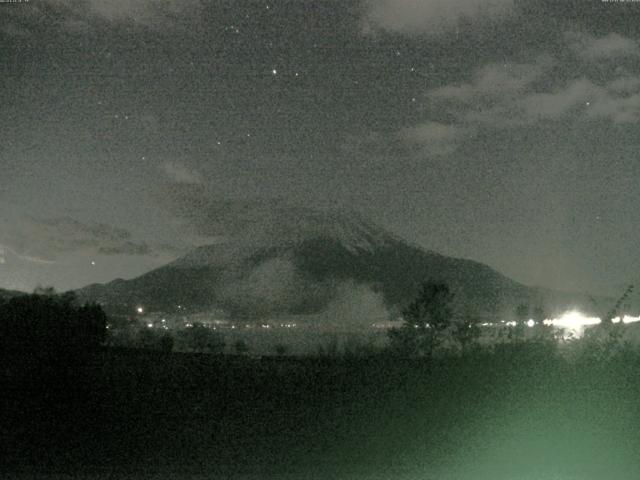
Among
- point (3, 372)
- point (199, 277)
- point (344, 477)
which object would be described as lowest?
point (344, 477)

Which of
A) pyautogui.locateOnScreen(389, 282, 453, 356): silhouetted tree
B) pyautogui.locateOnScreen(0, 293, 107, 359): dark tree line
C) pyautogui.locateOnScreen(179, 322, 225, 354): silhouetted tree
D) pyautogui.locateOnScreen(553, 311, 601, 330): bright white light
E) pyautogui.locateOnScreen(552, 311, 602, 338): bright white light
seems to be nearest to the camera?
pyautogui.locateOnScreen(0, 293, 107, 359): dark tree line

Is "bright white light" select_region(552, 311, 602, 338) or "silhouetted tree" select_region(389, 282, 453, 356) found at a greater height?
"silhouetted tree" select_region(389, 282, 453, 356)

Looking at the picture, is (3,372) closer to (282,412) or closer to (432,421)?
(282,412)

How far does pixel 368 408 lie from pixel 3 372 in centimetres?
666

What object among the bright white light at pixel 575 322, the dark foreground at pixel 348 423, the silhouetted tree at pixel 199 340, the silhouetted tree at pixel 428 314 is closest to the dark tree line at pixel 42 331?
the dark foreground at pixel 348 423

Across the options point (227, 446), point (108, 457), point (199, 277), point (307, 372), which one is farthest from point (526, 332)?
point (199, 277)

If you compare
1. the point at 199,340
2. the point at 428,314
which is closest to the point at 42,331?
the point at 428,314

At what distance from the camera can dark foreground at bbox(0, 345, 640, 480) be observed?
11492mm

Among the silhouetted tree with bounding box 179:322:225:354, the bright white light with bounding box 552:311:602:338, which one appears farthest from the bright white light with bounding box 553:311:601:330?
the silhouetted tree with bounding box 179:322:225:354

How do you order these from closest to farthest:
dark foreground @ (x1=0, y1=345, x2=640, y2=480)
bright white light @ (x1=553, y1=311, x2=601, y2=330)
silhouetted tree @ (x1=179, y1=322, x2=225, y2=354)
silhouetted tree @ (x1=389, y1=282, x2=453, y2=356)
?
dark foreground @ (x1=0, y1=345, x2=640, y2=480) → bright white light @ (x1=553, y1=311, x2=601, y2=330) → silhouetted tree @ (x1=389, y1=282, x2=453, y2=356) → silhouetted tree @ (x1=179, y1=322, x2=225, y2=354)

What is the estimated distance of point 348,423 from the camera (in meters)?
14.0

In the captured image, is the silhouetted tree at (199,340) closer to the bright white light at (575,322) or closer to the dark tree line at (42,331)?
the bright white light at (575,322)

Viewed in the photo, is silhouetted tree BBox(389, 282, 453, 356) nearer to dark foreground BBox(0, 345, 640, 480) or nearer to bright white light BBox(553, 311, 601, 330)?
bright white light BBox(553, 311, 601, 330)

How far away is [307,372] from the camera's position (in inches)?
734
